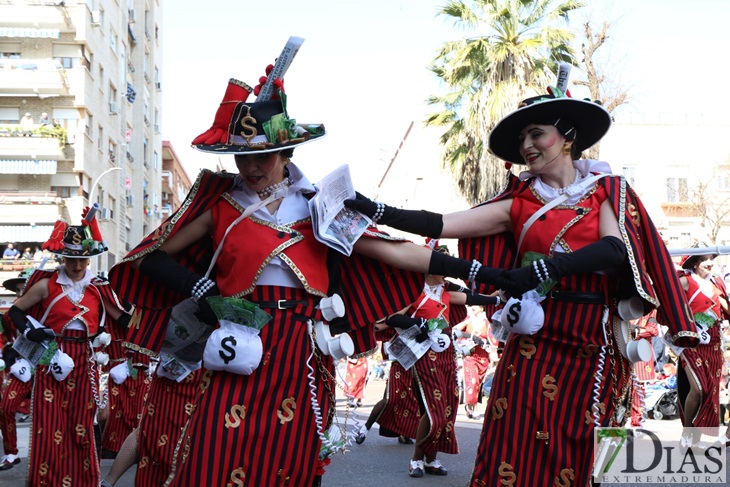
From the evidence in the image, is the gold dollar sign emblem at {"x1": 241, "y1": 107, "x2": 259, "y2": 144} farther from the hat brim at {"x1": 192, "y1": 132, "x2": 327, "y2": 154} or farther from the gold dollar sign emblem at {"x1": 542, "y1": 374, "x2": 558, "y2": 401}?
the gold dollar sign emblem at {"x1": 542, "y1": 374, "x2": 558, "y2": 401}

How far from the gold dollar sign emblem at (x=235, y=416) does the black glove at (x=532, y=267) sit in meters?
1.10

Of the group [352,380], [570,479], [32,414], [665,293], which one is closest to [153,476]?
[32,414]

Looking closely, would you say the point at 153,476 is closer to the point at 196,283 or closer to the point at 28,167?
the point at 196,283

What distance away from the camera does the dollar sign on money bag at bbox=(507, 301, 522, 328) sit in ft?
16.1

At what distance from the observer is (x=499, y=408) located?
198 inches

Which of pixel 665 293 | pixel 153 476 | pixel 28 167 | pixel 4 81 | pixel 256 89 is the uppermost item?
pixel 4 81

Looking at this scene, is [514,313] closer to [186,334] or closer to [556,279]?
[556,279]

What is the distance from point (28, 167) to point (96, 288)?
3232 cm

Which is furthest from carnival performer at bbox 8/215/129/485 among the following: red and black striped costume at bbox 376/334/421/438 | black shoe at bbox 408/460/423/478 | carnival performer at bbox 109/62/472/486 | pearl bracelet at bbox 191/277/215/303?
pearl bracelet at bbox 191/277/215/303

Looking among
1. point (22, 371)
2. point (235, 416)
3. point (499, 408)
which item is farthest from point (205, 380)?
point (22, 371)

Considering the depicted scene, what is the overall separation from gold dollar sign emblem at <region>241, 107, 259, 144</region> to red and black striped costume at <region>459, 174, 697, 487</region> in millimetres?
1405

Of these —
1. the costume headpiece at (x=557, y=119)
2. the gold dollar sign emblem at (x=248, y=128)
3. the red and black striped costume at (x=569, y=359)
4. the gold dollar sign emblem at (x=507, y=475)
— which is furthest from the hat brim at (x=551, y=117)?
the gold dollar sign emblem at (x=507, y=475)

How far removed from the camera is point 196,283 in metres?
4.75

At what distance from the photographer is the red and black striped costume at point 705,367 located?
10406 millimetres
